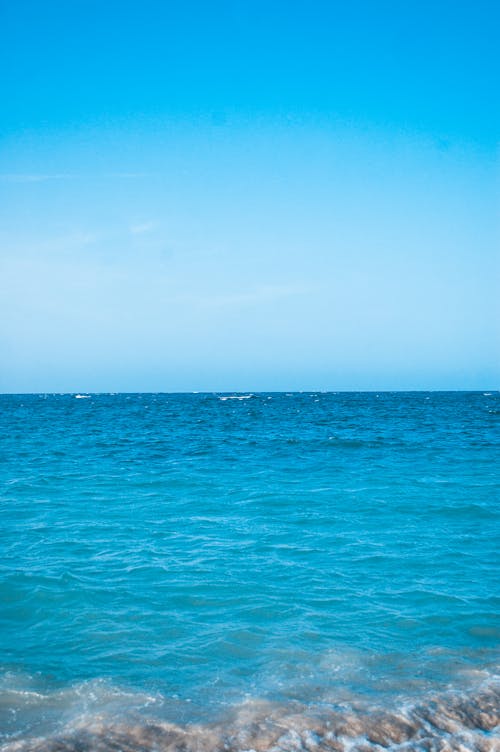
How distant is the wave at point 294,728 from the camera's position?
4.39 metres

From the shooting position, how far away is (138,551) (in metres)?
9.74

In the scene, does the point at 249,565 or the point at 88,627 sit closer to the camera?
the point at 88,627

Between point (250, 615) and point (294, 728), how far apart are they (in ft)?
8.30

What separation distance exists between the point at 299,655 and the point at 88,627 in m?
2.71

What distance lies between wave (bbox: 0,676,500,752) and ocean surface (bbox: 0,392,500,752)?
2 cm

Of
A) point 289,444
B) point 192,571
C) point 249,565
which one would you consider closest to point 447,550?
point 249,565

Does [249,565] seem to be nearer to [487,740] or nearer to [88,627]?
[88,627]

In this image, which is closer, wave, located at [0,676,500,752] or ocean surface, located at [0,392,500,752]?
wave, located at [0,676,500,752]

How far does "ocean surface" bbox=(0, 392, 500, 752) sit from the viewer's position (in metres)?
4.71

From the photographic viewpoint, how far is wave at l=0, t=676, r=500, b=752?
439cm

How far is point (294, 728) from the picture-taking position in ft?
15.1

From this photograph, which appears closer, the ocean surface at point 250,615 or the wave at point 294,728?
the wave at point 294,728

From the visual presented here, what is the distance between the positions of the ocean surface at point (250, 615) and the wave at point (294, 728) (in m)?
0.02

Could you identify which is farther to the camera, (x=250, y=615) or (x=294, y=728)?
(x=250, y=615)
